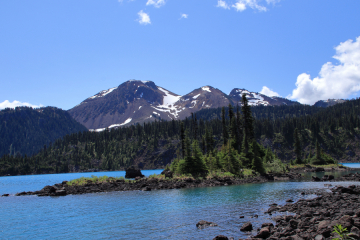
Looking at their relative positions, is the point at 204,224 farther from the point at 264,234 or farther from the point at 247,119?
the point at 247,119

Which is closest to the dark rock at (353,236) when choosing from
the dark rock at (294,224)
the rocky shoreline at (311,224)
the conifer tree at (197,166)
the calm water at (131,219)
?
the rocky shoreline at (311,224)

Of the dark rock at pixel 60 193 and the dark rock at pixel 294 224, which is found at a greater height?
the dark rock at pixel 294 224

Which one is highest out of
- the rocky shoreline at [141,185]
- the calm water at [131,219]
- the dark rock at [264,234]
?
the dark rock at [264,234]

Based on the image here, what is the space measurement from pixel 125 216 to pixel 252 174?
1854 inches

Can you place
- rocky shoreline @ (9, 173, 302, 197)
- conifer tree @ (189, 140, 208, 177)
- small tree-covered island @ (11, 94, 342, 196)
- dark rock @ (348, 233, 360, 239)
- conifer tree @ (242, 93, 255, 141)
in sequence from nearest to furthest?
dark rock @ (348, 233, 360, 239), rocky shoreline @ (9, 173, 302, 197), small tree-covered island @ (11, 94, 342, 196), conifer tree @ (189, 140, 208, 177), conifer tree @ (242, 93, 255, 141)

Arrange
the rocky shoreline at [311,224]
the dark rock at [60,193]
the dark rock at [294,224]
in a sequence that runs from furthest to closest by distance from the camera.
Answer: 1. the dark rock at [60,193]
2. the dark rock at [294,224]
3. the rocky shoreline at [311,224]

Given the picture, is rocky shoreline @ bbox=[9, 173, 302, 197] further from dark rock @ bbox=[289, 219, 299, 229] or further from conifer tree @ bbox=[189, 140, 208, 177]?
dark rock @ bbox=[289, 219, 299, 229]

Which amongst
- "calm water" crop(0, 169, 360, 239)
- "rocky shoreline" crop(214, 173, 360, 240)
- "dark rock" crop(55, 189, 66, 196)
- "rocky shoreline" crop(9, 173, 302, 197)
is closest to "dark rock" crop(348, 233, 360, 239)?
"rocky shoreline" crop(214, 173, 360, 240)

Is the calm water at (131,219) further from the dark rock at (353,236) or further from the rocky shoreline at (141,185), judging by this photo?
the rocky shoreline at (141,185)

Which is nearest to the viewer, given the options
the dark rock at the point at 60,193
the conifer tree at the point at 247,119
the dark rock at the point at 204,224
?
the dark rock at the point at 204,224

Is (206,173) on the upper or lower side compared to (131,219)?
upper

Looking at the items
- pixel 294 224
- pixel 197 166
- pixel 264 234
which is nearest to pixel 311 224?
pixel 294 224

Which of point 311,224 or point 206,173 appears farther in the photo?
point 206,173

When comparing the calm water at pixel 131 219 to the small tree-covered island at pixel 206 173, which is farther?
the small tree-covered island at pixel 206 173
